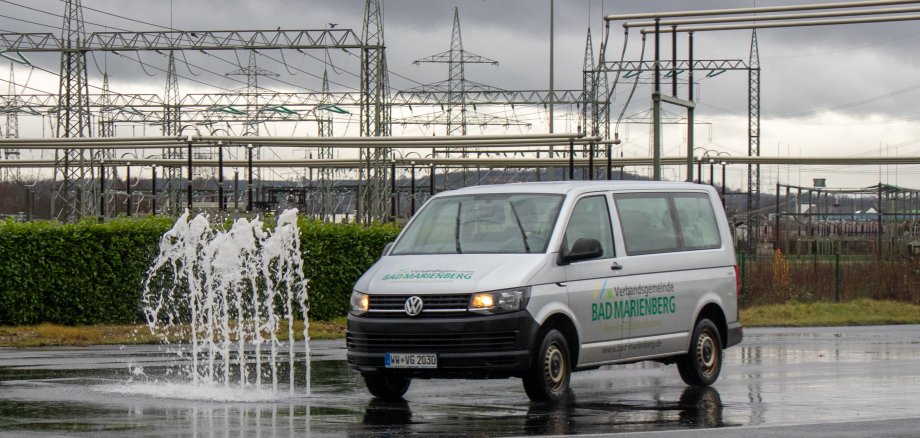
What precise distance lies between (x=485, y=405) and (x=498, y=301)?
1099 millimetres

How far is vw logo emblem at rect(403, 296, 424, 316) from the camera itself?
39.1 ft

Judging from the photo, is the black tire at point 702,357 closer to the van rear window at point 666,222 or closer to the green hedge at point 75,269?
the van rear window at point 666,222

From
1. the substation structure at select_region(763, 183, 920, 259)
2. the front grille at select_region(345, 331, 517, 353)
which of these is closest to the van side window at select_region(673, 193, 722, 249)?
the front grille at select_region(345, 331, 517, 353)

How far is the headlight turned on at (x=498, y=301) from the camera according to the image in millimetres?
11805

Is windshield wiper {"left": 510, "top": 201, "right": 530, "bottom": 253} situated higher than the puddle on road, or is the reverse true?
windshield wiper {"left": 510, "top": 201, "right": 530, "bottom": 253}

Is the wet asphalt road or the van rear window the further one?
the van rear window

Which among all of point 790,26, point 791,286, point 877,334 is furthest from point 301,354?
point 791,286

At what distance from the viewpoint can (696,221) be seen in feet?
48.7

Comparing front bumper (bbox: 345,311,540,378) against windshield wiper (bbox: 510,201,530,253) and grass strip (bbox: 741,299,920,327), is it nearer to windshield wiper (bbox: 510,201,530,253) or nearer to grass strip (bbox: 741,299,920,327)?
windshield wiper (bbox: 510,201,530,253)

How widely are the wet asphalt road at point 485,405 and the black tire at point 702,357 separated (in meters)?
0.18

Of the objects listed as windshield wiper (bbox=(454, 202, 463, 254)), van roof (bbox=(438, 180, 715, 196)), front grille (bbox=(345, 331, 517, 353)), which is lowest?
front grille (bbox=(345, 331, 517, 353))

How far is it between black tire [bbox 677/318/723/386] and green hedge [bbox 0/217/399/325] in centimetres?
1254

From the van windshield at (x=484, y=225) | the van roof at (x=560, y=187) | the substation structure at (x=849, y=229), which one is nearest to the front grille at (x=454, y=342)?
the van windshield at (x=484, y=225)

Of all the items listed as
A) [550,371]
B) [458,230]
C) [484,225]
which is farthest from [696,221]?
[550,371]
